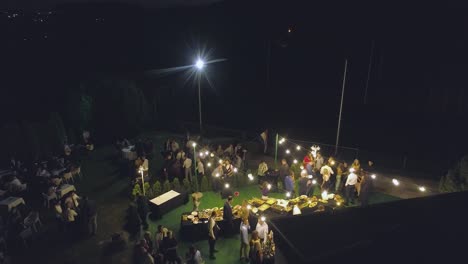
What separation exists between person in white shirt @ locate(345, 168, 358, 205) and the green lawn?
1075 millimetres

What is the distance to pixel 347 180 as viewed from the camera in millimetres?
14078

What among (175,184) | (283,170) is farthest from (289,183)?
(175,184)

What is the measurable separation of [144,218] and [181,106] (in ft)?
74.9

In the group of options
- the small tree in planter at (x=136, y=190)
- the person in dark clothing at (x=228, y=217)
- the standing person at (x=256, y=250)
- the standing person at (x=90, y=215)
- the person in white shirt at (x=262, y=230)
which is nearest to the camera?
the standing person at (x=256, y=250)

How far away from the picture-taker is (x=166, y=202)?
13.7 m

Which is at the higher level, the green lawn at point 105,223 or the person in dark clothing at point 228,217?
the person in dark clothing at point 228,217

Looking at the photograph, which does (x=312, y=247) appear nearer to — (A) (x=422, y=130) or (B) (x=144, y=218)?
(B) (x=144, y=218)

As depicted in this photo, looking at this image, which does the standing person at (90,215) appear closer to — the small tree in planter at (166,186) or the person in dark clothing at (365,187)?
the small tree in planter at (166,186)

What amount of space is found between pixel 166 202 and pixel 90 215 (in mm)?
3105

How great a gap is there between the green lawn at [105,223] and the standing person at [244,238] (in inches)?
15.1

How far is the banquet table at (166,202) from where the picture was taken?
1344 cm

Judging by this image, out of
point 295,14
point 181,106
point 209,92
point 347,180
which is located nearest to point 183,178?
point 347,180

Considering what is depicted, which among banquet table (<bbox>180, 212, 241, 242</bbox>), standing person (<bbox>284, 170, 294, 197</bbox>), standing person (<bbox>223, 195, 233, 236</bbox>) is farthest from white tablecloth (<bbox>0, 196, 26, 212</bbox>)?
standing person (<bbox>284, 170, 294, 197</bbox>)

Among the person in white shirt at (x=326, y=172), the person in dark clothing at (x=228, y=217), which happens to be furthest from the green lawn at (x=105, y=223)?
the person in white shirt at (x=326, y=172)
